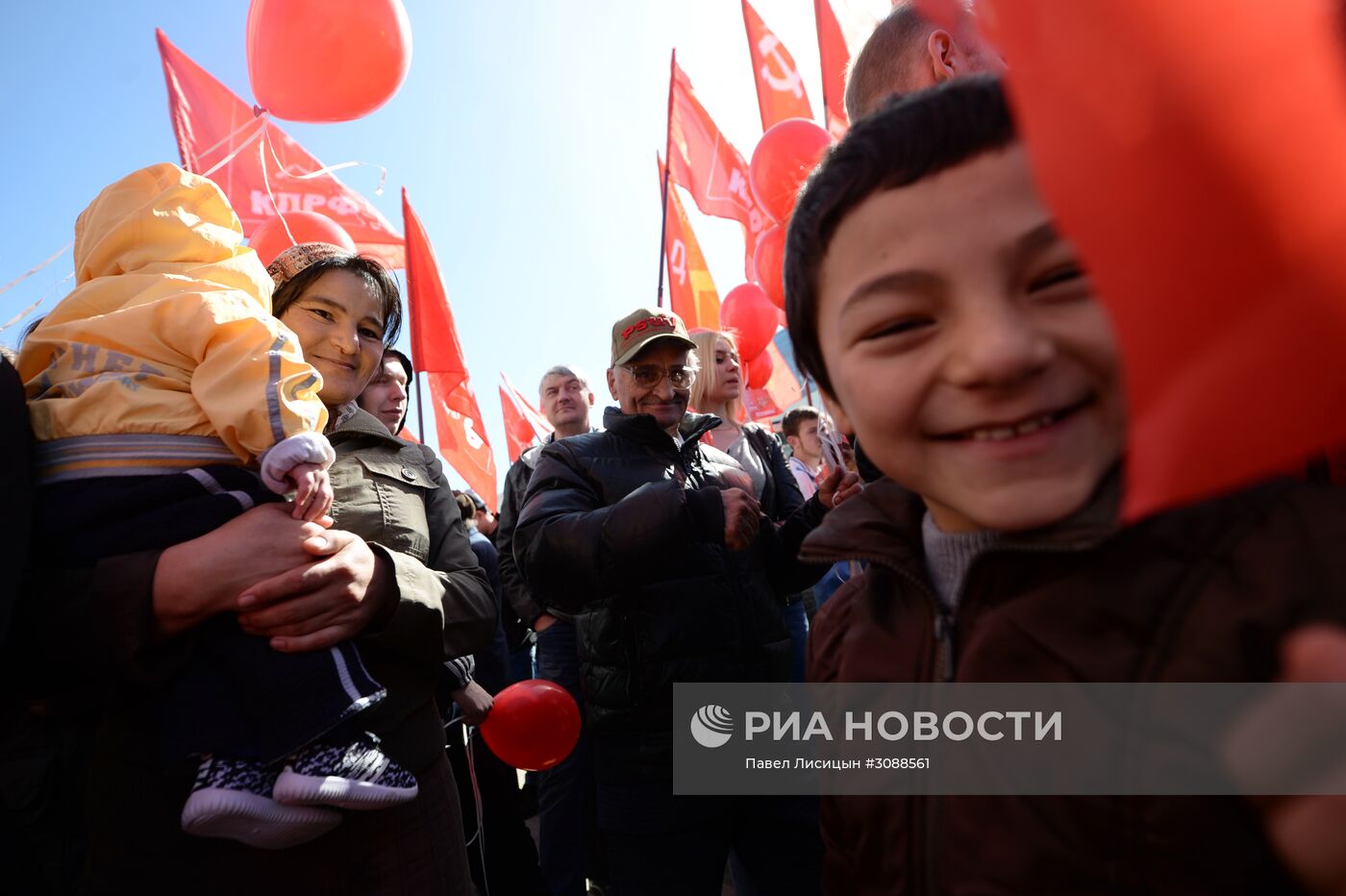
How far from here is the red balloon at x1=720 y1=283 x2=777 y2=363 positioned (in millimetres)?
6988

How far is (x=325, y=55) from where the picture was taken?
3.68 meters

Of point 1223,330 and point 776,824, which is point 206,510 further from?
point 776,824

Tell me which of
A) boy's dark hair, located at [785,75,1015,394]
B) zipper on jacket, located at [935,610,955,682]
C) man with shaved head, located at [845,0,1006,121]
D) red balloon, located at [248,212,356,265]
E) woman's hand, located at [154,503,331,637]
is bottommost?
zipper on jacket, located at [935,610,955,682]

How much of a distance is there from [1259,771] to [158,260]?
1.81 m

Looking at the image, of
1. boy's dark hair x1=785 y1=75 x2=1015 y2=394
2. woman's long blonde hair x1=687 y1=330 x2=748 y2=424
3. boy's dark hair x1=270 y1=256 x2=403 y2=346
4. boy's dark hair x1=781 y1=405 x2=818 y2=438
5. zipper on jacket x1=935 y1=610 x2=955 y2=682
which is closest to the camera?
boy's dark hair x1=785 y1=75 x2=1015 y2=394

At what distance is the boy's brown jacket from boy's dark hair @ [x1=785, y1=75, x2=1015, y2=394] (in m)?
0.32

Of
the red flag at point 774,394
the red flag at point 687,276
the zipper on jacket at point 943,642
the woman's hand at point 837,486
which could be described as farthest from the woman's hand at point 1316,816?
the red flag at point 774,394

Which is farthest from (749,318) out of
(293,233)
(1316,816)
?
(1316,816)

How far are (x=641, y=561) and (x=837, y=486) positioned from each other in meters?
0.54

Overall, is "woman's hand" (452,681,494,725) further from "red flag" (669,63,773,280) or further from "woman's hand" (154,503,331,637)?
"red flag" (669,63,773,280)

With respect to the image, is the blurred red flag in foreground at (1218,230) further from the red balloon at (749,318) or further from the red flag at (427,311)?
the red balloon at (749,318)

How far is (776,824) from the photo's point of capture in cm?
193

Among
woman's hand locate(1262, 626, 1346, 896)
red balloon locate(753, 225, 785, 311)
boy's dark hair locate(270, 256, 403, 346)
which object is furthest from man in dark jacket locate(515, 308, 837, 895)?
red balloon locate(753, 225, 785, 311)

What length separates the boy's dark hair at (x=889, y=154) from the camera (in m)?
0.65
